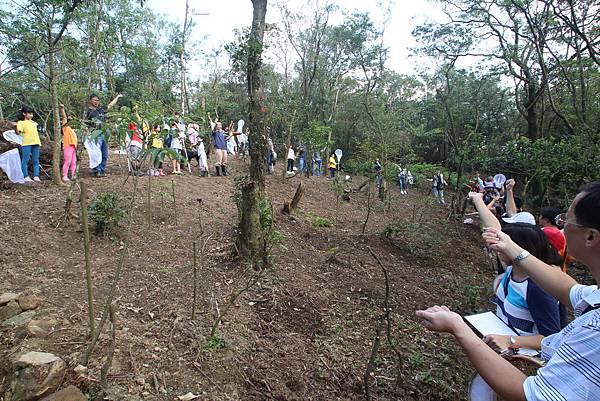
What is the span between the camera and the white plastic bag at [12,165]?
19.4ft

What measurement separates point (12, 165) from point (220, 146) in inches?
206

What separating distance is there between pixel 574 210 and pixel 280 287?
334cm

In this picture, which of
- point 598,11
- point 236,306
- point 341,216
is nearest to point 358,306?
point 236,306

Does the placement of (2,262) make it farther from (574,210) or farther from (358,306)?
(574,210)

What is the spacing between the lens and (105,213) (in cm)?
468

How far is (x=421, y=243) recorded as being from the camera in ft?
22.3

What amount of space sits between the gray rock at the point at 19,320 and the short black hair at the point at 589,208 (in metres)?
3.74

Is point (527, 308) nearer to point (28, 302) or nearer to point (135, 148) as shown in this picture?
point (28, 302)

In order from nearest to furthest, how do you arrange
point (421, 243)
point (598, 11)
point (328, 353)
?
point (328, 353) → point (421, 243) → point (598, 11)

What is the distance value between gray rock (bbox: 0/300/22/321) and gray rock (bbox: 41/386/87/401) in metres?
1.20

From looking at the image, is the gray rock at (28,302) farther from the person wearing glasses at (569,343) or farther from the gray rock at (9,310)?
the person wearing glasses at (569,343)

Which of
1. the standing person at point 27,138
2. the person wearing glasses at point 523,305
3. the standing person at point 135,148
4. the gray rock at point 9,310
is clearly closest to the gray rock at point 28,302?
the gray rock at point 9,310

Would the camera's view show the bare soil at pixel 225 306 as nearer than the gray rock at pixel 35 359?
No

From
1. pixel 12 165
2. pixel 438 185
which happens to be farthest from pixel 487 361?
pixel 438 185
